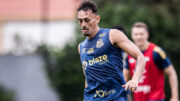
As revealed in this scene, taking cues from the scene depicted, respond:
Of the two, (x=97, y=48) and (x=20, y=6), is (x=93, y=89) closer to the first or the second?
(x=97, y=48)

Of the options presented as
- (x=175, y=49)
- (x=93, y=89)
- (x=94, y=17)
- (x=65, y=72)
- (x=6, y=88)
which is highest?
(x=94, y=17)

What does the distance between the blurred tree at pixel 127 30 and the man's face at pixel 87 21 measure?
269 inches

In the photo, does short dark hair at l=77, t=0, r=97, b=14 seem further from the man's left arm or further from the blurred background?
the blurred background

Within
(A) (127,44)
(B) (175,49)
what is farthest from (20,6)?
(A) (127,44)

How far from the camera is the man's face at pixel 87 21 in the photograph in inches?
183

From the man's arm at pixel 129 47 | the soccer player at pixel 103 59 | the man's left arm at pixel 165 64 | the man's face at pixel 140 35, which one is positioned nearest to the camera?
the man's arm at pixel 129 47

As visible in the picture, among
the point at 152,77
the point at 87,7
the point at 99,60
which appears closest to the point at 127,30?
the point at 152,77

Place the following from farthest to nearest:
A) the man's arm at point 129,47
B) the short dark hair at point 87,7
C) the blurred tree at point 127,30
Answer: the blurred tree at point 127,30, the short dark hair at point 87,7, the man's arm at point 129,47

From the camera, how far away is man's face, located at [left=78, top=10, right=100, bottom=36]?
465 cm

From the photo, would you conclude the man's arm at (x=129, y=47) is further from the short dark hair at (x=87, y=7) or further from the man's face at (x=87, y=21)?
the short dark hair at (x=87, y=7)

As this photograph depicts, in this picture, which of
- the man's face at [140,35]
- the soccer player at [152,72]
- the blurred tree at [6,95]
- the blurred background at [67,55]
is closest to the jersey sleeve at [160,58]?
the soccer player at [152,72]

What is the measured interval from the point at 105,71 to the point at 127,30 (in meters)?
7.01

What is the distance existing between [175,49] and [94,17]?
787 cm

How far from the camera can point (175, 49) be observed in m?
12.0
